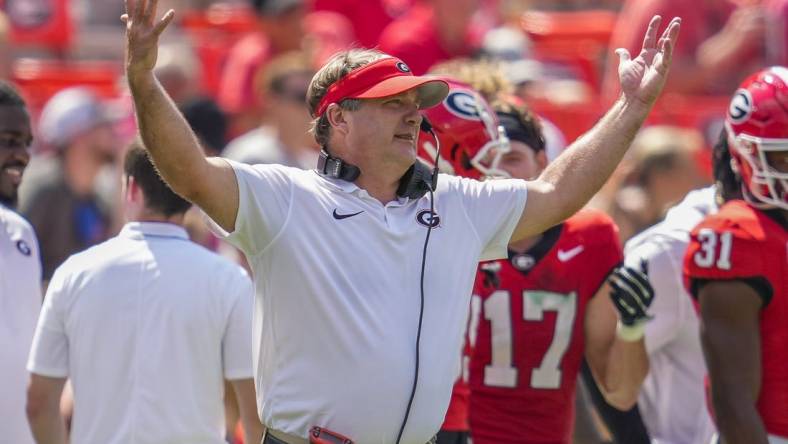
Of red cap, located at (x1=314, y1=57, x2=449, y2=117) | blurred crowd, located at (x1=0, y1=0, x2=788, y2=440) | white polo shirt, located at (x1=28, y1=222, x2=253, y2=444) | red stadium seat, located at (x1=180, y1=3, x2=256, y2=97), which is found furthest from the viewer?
red stadium seat, located at (x1=180, y1=3, x2=256, y2=97)

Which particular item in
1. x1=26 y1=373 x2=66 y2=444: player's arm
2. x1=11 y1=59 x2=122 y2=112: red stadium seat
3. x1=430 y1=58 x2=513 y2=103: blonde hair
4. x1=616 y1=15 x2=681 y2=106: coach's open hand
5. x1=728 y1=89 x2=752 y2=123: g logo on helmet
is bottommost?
x1=26 y1=373 x2=66 y2=444: player's arm

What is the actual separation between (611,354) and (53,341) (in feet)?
6.24

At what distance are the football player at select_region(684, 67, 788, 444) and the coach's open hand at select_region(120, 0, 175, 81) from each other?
1.98 m

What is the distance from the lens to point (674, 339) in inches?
223

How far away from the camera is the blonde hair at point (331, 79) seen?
14.4 ft

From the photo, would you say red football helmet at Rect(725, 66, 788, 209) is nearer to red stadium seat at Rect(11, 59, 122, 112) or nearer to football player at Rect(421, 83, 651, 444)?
football player at Rect(421, 83, 651, 444)

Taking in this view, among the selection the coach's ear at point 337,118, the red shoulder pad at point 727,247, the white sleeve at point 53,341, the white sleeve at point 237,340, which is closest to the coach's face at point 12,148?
the white sleeve at point 53,341

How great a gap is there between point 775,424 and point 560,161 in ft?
3.88

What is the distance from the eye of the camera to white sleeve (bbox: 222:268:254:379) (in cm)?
507

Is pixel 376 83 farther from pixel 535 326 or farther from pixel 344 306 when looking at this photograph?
pixel 535 326

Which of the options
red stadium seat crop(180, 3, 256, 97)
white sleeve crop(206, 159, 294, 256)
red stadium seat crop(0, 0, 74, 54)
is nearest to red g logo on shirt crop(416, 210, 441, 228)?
white sleeve crop(206, 159, 294, 256)

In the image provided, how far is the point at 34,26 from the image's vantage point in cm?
1120

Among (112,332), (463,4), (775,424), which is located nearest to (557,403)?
(775,424)

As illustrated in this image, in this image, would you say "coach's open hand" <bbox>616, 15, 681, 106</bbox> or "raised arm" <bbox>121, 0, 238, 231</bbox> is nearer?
"raised arm" <bbox>121, 0, 238, 231</bbox>
